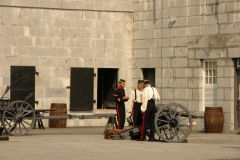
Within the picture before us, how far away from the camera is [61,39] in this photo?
2488 cm

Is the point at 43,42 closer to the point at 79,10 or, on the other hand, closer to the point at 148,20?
the point at 79,10

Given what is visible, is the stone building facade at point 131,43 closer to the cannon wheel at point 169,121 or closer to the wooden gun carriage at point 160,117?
the wooden gun carriage at point 160,117

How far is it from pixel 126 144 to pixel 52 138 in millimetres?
2676

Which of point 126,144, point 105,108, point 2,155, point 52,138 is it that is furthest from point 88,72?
point 2,155

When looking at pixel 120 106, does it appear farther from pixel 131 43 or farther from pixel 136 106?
pixel 131 43

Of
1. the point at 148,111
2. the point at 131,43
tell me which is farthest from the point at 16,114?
the point at 131,43

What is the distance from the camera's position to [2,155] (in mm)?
13422

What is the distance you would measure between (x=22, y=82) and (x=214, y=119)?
21.7 ft

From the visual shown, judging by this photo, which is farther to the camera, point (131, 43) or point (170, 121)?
point (131, 43)

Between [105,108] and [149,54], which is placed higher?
[149,54]

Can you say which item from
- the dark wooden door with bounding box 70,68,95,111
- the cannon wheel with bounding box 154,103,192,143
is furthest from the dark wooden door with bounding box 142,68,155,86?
the cannon wheel with bounding box 154,103,192,143

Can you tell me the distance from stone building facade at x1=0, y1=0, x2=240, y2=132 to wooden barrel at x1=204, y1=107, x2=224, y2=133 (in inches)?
10.0

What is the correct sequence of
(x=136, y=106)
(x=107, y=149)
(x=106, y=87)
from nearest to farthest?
(x=107, y=149), (x=136, y=106), (x=106, y=87)

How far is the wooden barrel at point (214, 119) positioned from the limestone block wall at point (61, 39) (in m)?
4.33
